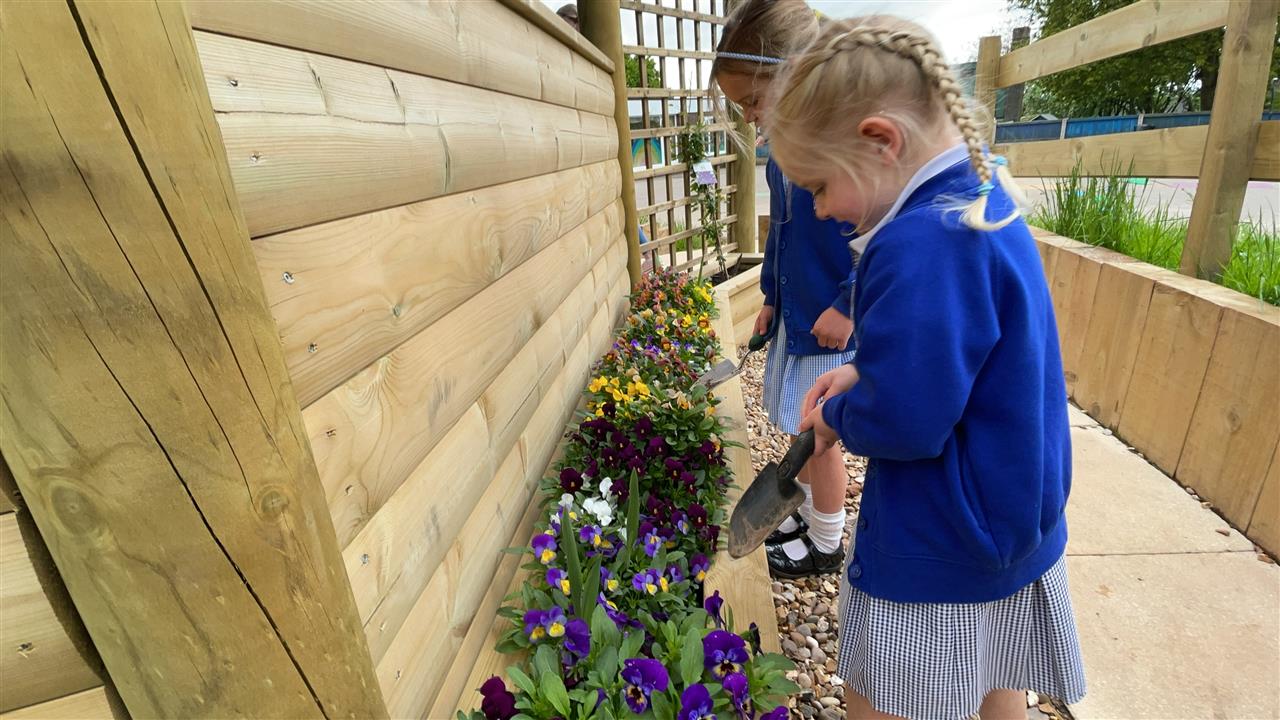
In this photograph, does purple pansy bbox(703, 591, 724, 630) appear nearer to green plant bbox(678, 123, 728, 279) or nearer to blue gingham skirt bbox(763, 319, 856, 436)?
blue gingham skirt bbox(763, 319, 856, 436)

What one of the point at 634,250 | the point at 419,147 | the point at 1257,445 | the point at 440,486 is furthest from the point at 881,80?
the point at 634,250

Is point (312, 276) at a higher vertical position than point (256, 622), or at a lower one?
higher

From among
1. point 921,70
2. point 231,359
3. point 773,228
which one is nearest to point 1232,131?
point 773,228

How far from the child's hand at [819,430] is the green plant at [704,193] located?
3.91 m

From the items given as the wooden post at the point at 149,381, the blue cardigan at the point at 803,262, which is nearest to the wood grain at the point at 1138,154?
the blue cardigan at the point at 803,262

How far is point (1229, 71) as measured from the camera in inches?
102

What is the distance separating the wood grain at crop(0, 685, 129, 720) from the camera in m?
0.71

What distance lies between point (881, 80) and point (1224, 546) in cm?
237

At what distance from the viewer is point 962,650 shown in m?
1.14

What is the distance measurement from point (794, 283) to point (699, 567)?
852mm

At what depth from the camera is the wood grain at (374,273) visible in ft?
2.84

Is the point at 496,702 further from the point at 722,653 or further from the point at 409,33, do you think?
the point at 409,33

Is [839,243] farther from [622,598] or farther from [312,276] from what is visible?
[312,276]

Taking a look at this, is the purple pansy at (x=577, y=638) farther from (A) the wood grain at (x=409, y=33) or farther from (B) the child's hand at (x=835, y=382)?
(A) the wood grain at (x=409, y=33)
